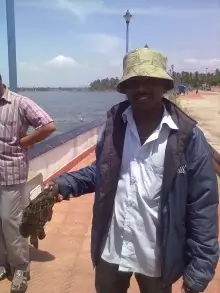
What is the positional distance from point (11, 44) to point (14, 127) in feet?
7.83

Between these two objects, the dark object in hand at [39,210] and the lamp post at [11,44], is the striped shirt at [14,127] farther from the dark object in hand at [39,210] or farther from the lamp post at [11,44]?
the lamp post at [11,44]

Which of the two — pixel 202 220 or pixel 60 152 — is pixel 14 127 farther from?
pixel 60 152

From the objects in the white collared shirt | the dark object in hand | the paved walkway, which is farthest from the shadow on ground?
the white collared shirt

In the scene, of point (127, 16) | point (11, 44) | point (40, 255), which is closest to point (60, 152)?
point (11, 44)

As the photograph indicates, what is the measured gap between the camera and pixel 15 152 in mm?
2857

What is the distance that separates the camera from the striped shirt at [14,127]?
2.79 m

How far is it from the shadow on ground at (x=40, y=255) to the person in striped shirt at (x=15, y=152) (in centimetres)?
60

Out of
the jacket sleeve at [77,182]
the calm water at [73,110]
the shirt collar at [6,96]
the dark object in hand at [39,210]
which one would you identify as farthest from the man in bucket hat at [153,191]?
the calm water at [73,110]

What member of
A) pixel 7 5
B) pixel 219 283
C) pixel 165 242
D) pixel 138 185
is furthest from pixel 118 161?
pixel 7 5

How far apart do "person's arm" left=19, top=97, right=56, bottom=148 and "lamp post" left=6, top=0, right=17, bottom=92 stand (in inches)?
86.5

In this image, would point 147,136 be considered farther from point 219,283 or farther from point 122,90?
point 219,283

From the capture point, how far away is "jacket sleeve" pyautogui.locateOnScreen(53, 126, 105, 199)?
2057 mm

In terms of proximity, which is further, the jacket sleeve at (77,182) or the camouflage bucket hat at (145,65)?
the jacket sleeve at (77,182)

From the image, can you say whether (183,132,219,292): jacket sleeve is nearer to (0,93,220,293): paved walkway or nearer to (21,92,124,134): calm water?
(0,93,220,293): paved walkway
